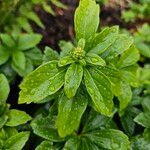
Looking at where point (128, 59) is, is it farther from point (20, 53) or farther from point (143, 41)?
point (143, 41)

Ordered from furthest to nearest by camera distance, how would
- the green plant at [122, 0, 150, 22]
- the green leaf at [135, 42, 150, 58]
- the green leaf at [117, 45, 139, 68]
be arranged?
the green plant at [122, 0, 150, 22] → the green leaf at [135, 42, 150, 58] → the green leaf at [117, 45, 139, 68]

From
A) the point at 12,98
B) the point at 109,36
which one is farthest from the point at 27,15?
the point at 109,36

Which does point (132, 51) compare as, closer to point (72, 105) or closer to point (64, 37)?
point (72, 105)

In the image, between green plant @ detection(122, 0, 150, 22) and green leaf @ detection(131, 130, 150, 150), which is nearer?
green leaf @ detection(131, 130, 150, 150)

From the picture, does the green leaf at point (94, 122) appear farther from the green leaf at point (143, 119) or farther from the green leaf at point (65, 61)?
the green leaf at point (65, 61)

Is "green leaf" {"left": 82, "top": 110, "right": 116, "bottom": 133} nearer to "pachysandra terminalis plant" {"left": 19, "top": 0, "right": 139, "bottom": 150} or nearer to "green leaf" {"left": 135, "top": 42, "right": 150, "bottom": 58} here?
"pachysandra terminalis plant" {"left": 19, "top": 0, "right": 139, "bottom": 150}

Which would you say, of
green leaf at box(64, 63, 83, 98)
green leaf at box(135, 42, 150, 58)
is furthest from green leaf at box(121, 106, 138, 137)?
green leaf at box(135, 42, 150, 58)

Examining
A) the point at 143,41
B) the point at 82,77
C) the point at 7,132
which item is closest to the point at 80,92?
the point at 82,77
